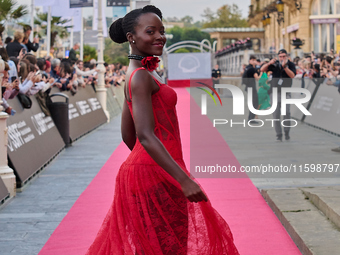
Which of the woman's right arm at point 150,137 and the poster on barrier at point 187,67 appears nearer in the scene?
the woman's right arm at point 150,137

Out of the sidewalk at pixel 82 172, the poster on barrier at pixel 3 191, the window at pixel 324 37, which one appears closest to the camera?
the sidewalk at pixel 82 172

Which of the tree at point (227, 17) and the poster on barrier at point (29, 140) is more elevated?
the tree at point (227, 17)

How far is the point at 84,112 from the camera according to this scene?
1523 centimetres

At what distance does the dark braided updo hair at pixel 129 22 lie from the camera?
293cm

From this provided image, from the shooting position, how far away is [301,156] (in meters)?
10.1

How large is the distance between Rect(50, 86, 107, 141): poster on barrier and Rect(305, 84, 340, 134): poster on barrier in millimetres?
5870

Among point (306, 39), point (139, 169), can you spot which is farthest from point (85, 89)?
point (306, 39)

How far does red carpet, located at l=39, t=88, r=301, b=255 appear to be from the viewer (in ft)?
16.1

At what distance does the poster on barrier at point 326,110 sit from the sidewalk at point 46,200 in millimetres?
5489

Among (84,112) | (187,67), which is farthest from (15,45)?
(187,67)

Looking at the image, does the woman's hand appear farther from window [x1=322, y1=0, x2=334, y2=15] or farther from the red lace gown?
window [x1=322, y1=0, x2=334, y2=15]

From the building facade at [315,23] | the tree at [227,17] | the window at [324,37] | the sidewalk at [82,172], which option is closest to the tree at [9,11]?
the sidewalk at [82,172]

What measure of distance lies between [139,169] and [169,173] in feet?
0.80

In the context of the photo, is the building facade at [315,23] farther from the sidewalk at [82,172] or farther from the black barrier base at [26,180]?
the black barrier base at [26,180]
